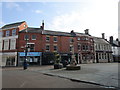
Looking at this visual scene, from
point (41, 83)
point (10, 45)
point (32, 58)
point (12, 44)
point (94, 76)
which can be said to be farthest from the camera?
point (10, 45)

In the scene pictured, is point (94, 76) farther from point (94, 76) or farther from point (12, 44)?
point (12, 44)

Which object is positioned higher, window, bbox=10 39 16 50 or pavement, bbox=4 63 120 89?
window, bbox=10 39 16 50

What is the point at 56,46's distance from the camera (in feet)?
111

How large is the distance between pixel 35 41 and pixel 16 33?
213 inches

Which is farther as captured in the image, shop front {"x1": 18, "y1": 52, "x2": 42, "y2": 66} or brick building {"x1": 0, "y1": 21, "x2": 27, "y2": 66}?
brick building {"x1": 0, "y1": 21, "x2": 27, "y2": 66}

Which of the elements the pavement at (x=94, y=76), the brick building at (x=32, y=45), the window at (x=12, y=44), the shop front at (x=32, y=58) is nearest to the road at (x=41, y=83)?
the pavement at (x=94, y=76)

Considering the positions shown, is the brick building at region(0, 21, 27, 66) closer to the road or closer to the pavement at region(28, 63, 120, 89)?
the pavement at region(28, 63, 120, 89)

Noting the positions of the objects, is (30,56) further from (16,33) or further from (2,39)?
(2,39)

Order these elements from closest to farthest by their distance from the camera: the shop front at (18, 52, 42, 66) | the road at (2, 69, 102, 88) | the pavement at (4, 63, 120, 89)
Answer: the road at (2, 69, 102, 88)
the pavement at (4, 63, 120, 89)
the shop front at (18, 52, 42, 66)

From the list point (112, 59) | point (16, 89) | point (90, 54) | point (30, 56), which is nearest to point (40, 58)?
point (30, 56)

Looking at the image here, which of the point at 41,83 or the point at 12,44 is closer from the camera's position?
the point at 41,83

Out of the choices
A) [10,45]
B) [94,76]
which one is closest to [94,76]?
[94,76]

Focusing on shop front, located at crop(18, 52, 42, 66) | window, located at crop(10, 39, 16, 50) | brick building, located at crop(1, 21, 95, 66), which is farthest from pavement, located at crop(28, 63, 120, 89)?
window, located at crop(10, 39, 16, 50)

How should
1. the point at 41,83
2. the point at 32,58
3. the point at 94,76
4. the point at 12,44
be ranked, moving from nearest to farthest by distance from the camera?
1. the point at 41,83
2. the point at 94,76
3. the point at 32,58
4. the point at 12,44
